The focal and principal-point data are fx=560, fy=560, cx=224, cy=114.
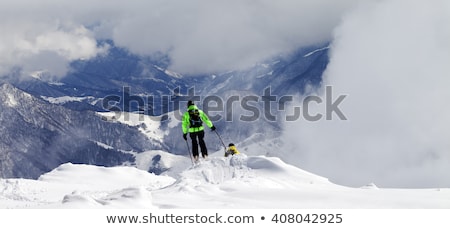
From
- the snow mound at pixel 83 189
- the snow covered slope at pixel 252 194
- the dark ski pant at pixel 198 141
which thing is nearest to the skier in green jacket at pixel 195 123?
the dark ski pant at pixel 198 141

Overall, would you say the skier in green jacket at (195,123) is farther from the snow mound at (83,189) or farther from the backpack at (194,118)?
the snow mound at (83,189)

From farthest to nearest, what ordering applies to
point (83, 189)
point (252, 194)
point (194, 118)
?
point (83, 189)
point (194, 118)
point (252, 194)

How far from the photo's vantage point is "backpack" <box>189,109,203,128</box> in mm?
33844

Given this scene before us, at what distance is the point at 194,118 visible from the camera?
34000 millimetres

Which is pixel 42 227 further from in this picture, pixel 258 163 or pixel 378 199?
pixel 258 163

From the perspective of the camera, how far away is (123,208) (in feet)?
62.7

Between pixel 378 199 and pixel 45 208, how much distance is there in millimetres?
11863

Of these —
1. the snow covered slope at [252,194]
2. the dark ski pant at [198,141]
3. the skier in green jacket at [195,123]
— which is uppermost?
the skier in green jacket at [195,123]

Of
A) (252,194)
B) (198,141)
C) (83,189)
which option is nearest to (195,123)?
(198,141)

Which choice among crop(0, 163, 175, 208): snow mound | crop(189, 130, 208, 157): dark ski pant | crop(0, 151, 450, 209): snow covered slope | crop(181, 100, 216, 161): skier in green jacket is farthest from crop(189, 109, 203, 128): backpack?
crop(0, 163, 175, 208): snow mound

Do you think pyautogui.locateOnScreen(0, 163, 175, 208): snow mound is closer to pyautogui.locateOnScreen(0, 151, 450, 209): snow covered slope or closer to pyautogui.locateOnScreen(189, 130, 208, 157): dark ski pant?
pyautogui.locateOnScreen(0, 151, 450, 209): snow covered slope

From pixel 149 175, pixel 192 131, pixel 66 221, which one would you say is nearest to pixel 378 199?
pixel 66 221

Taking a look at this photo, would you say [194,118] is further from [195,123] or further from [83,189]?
[83,189]

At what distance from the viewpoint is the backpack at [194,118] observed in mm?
33844
